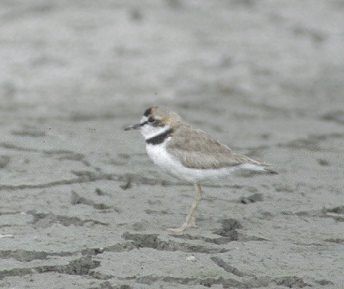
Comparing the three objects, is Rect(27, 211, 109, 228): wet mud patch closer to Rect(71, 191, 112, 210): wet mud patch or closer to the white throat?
Rect(71, 191, 112, 210): wet mud patch

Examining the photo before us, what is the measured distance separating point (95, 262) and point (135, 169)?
1.99 metres

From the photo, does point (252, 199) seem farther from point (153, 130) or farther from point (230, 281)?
point (230, 281)

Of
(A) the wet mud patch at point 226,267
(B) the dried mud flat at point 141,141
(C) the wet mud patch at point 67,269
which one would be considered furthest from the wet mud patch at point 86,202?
(A) the wet mud patch at point 226,267

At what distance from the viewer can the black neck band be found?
621 cm

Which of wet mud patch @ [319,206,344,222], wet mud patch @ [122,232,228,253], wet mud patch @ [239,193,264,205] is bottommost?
wet mud patch @ [239,193,264,205]

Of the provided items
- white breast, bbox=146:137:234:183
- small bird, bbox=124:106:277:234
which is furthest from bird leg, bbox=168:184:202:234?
white breast, bbox=146:137:234:183

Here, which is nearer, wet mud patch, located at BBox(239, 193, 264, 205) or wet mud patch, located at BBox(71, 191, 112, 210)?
wet mud patch, located at BBox(71, 191, 112, 210)

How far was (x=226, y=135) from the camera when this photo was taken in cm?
854

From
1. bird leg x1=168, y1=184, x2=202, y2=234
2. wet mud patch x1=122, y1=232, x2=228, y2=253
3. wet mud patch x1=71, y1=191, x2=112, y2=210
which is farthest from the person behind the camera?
wet mud patch x1=71, y1=191, x2=112, y2=210

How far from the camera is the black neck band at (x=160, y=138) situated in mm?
6215

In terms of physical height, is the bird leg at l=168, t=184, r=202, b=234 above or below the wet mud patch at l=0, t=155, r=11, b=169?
above

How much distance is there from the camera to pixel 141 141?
8.21 metres

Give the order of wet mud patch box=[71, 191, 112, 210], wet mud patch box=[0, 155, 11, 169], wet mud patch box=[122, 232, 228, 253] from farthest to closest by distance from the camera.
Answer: wet mud patch box=[0, 155, 11, 169]
wet mud patch box=[71, 191, 112, 210]
wet mud patch box=[122, 232, 228, 253]

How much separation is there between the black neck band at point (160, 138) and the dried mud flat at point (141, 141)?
43 cm
